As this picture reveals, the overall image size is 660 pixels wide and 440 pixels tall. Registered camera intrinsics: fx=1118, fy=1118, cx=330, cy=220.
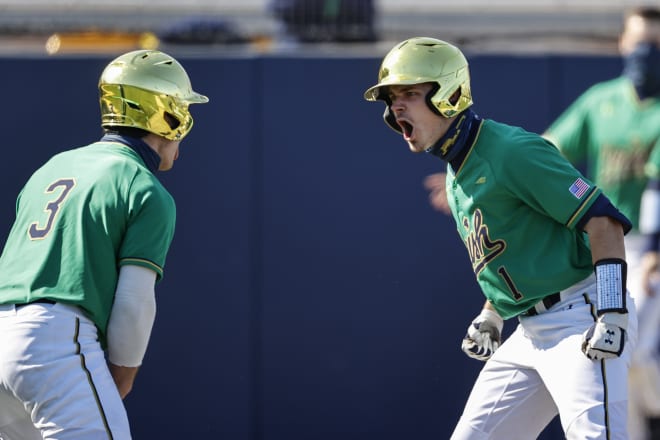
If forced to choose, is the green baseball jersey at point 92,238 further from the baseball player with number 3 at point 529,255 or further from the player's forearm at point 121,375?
the baseball player with number 3 at point 529,255

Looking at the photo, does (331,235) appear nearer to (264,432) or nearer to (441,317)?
(441,317)

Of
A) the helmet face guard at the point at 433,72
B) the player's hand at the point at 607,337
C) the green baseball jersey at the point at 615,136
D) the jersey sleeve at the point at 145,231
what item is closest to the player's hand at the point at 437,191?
the green baseball jersey at the point at 615,136

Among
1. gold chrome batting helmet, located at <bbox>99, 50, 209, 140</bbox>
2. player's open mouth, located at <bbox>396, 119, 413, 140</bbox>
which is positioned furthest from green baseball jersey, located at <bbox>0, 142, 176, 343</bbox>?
player's open mouth, located at <bbox>396, 119, 413, 140</bbox>

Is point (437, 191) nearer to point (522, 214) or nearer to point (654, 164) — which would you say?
point (654, 164)

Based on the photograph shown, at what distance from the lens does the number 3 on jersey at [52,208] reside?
12.3ft

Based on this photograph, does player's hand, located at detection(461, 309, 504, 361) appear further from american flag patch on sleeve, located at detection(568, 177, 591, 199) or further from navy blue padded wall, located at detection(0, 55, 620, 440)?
navy blue padded wall, located at detection(0, 55, 620, 440)

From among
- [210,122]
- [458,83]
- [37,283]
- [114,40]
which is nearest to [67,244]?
[37,283]

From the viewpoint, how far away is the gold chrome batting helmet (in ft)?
13.2

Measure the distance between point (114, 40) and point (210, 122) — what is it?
1.82 meters

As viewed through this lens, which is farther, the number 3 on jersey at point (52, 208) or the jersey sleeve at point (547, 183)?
the jersey sleeve at point (547, 183)

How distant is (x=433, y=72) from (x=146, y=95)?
108 cm

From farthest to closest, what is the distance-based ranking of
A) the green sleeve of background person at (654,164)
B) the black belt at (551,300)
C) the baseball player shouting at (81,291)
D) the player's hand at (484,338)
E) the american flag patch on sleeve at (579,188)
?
the green sleeve of background person at (654,164), the player's hand at (484,338), the black belt at (551,300), the american flag patch on sleeve at (579,188), the baseball player shouting at (81,291)

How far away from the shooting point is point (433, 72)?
13.9ft

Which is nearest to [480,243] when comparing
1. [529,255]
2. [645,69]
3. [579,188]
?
[529,255]
